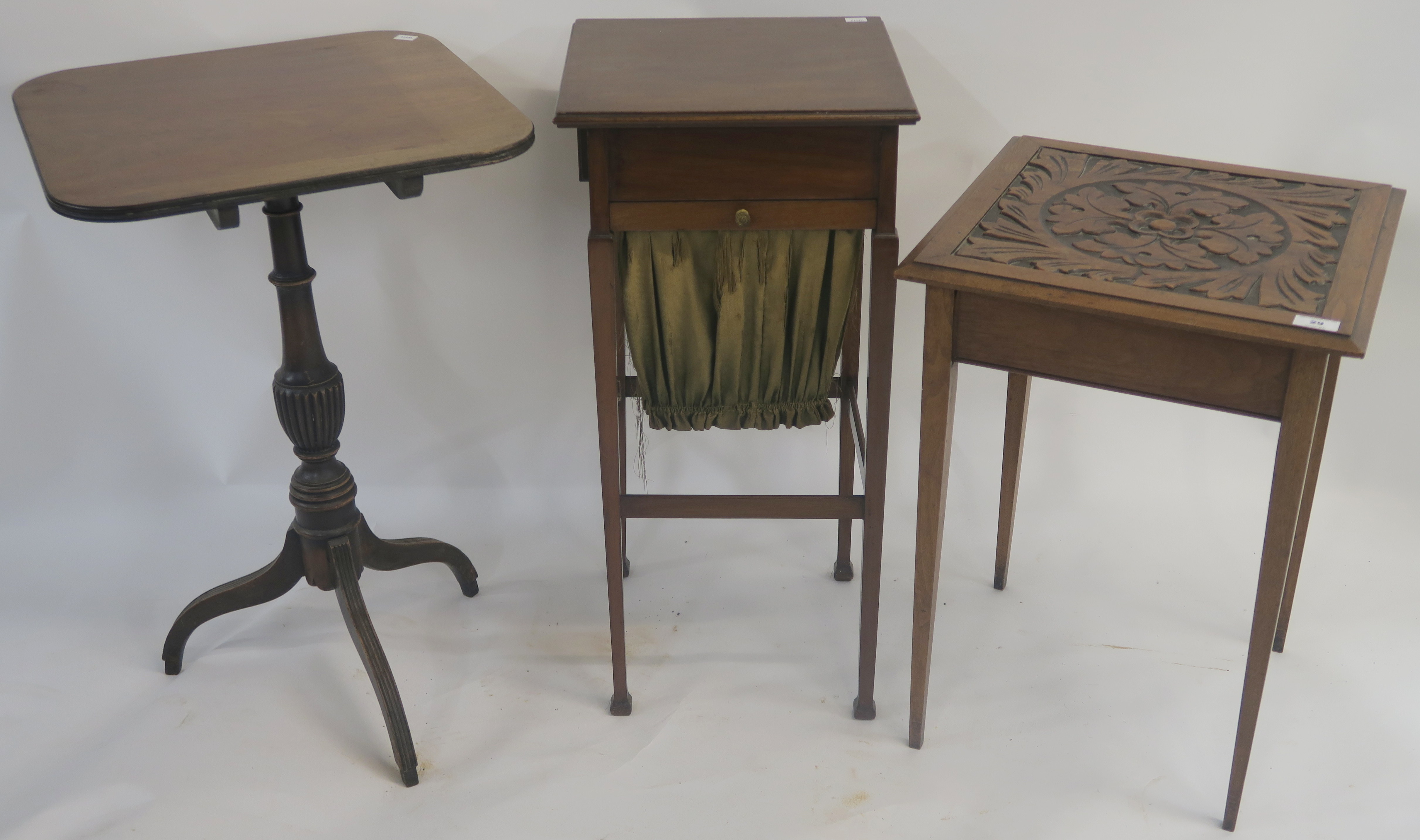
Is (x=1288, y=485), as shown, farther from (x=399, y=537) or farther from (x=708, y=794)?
(x=399, y=537)

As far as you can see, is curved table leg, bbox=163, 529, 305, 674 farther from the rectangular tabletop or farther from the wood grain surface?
the wood grain surface

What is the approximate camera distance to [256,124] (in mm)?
1637

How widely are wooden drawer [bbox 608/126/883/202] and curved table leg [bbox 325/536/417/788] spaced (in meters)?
0.87

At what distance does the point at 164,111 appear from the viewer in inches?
66.9

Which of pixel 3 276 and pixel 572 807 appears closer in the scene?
pixel 572 807

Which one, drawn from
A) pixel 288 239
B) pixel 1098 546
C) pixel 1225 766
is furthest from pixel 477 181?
pixel 1225 766

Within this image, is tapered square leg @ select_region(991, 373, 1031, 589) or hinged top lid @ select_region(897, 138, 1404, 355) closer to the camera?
hinged top lid @ select_region(897, 138, 1404, 355)

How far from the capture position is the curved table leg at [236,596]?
6.88ft

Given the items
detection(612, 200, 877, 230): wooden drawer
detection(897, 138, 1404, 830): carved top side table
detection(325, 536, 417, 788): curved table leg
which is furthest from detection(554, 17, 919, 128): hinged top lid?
detection(325, 536, 417, 788): curved table leg

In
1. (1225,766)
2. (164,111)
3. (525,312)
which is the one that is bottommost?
(1225,766)

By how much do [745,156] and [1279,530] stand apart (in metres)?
0.90

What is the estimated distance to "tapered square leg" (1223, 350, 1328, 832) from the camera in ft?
4.68

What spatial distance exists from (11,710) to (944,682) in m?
1.68

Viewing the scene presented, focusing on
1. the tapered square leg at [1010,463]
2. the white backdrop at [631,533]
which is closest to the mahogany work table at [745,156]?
the white backdrop at [631,533]
